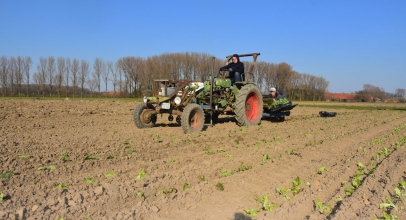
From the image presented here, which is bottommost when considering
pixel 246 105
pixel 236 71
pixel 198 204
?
pixel 198 204

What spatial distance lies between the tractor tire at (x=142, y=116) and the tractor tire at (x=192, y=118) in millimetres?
1439

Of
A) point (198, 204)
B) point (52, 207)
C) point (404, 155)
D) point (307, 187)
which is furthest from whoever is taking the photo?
point (404, 155)

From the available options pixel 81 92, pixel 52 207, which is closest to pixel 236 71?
pixel 52 207

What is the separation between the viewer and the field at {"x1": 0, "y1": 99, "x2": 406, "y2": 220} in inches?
132

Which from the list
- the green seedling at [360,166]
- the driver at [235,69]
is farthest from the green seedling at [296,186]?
the driver at [235,69]

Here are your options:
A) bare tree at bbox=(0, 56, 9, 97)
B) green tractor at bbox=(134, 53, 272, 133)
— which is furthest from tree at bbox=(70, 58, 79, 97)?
green tractor at bbox=(134, 53, 272, 133)

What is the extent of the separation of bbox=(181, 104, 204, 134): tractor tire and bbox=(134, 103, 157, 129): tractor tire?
1.44 m

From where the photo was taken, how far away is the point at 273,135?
8664mm

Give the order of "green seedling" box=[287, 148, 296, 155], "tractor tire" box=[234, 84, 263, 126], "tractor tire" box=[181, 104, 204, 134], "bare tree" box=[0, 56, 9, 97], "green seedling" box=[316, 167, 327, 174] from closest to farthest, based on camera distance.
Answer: "green seedling" box=[316, 167, 327, 174]
"green seedling" box=[287, 148, 296, 155]
"tractor tire" box=[181, 104, 204, 134]
"tractor tire" box=[234, 84, 263, 126]
"bare tree" box=[0, 56, 9, 97]

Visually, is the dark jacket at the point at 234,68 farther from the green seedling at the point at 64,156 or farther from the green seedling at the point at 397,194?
the green seedling at the point at 397,194

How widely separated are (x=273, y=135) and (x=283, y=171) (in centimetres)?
381

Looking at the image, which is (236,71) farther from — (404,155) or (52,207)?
(52,207)

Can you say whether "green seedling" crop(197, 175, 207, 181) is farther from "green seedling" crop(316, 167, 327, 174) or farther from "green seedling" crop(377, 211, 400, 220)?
"green seedling" crop(377, 211, 400, 220)

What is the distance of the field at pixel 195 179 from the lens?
336 cm
